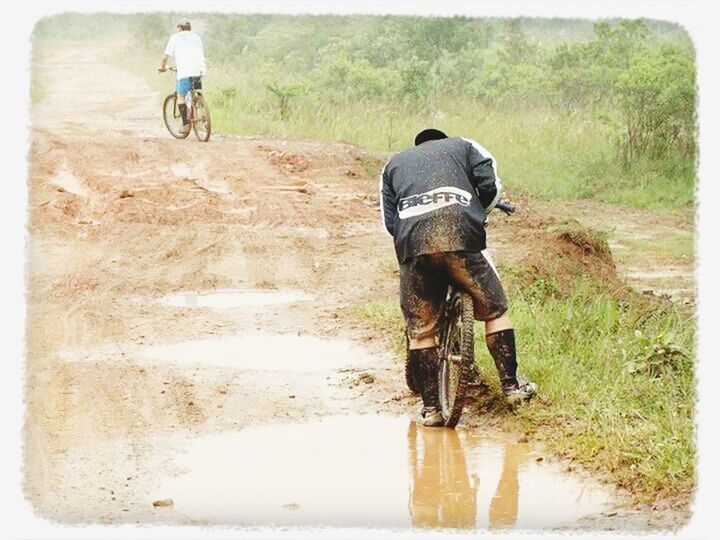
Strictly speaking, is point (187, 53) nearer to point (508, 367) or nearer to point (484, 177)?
point (484, 177)

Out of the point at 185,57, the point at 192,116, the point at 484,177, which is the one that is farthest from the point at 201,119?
the point at 484,177

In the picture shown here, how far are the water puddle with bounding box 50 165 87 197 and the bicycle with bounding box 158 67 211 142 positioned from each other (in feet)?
2.66

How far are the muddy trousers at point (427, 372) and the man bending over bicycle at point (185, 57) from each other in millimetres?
1755

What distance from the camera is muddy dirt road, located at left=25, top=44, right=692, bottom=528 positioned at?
5.14 meters

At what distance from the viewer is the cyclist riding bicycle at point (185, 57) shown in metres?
6.09

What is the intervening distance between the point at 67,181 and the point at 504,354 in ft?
12.3

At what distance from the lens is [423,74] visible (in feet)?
23.4

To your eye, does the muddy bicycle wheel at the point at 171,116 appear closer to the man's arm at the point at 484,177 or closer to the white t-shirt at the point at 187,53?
the white t-shirt at the point at 187,53

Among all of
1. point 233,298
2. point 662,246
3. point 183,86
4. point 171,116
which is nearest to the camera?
point 662,246

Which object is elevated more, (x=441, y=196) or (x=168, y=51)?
(x=168, y=51)

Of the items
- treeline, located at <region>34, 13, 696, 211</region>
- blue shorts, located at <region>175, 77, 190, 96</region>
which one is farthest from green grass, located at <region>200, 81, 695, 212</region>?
blue shorts, located at <region>175, 77, 190, 96</region>

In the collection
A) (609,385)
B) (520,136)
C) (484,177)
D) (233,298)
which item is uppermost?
(520,136)

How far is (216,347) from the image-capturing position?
7.19 meters

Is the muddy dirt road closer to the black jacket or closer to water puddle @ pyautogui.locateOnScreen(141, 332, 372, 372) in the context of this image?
water puddle @ pyautogui.locateOnScreen(141, 332, 372, 372)
